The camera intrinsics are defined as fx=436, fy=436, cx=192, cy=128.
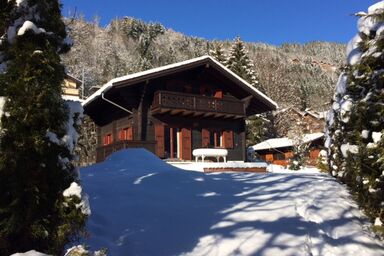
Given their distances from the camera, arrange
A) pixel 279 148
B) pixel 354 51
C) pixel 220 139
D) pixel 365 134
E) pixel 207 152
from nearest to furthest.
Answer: pixel 365 134
pixel 354 51
pixel 207 152
pixel 220 139
pixel 279 148

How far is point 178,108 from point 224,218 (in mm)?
14930

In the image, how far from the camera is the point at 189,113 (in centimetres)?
2266

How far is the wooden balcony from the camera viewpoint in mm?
21375

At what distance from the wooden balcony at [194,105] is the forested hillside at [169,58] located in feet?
97.5

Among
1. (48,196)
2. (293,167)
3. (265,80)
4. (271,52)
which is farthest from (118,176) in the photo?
(271,52)

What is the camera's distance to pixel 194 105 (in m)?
22.4

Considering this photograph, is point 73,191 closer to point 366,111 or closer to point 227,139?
point 366,111

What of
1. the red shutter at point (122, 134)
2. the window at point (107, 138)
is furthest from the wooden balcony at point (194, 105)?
the window at point (107, 138)

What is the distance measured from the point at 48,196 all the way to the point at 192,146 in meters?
18.7

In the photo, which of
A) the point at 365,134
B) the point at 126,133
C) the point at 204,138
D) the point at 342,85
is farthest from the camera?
the point at 204,138

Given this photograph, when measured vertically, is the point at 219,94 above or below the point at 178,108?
above

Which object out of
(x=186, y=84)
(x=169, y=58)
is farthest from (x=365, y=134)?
(x=169, y=58)

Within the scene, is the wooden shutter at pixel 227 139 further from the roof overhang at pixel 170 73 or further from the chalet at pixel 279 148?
the chalet at pixel 279 148

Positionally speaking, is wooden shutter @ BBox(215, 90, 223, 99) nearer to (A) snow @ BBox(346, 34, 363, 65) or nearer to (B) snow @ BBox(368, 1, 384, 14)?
(A) snow @ BBox(346, 34, 363, 65)
